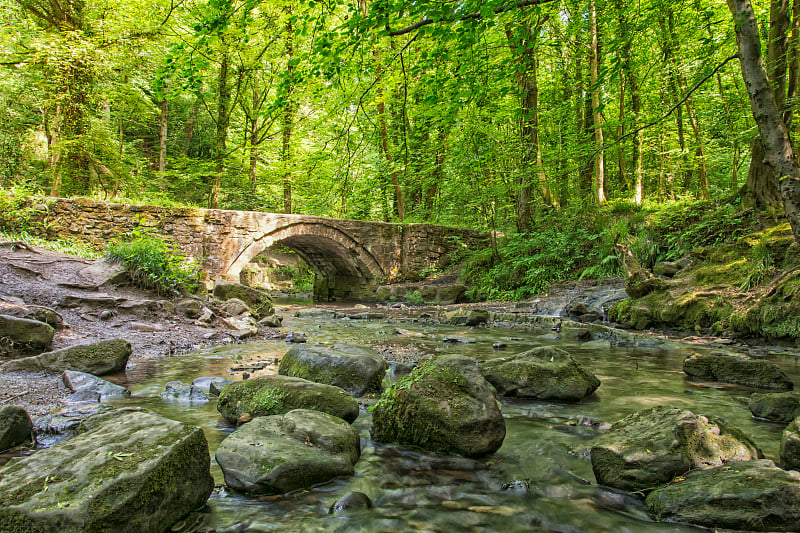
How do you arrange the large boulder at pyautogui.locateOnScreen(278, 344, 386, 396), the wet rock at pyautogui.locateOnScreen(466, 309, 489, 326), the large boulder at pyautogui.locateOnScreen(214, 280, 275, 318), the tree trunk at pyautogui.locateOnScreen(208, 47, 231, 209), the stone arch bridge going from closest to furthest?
1. the large boulder at pyautogui.locateOnScreen(278, 344, 386, 396)
2. the wet rock at pyautogui.locateOnScreen(466, 309, 489, 326)
3. the large boulder at pyautogui.locateOnScreen(214, 280, 275, 318)
4. the stone arch bridge
5. the tree trunk at pyautogui.locateOnScreen(208, 47, 231, 209)

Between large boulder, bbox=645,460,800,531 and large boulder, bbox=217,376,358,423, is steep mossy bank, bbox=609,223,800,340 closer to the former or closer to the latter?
large boulder, bbox=645,460,800,531

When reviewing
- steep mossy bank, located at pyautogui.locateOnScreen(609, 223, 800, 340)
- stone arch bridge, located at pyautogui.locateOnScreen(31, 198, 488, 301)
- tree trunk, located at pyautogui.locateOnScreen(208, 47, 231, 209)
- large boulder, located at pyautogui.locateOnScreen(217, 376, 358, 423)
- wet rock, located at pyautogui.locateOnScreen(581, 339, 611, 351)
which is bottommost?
wet rock, located at pyautogui.locateOnScreen(581, 339, 611, 351)

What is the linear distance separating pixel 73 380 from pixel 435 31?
13.1ft

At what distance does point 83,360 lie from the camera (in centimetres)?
392

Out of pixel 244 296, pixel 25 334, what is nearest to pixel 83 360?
pixel 25 334

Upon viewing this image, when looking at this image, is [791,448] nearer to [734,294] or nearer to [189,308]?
[734,294]

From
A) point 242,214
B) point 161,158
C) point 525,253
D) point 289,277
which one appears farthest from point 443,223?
point 289,277

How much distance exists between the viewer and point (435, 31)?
136 inches

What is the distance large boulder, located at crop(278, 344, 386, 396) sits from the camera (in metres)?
3.75

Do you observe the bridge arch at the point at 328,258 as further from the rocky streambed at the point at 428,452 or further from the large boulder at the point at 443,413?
the large boulder at the point at 443,413

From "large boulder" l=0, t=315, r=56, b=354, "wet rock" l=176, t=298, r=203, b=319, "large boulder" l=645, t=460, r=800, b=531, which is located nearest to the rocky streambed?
"large boulder" l=645, t=460, r=800, b=531

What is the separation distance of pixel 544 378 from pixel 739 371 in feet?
5.88

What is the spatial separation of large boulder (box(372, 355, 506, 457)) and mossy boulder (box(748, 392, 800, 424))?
6.02 ft

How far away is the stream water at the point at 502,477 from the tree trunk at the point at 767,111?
1702 mm
